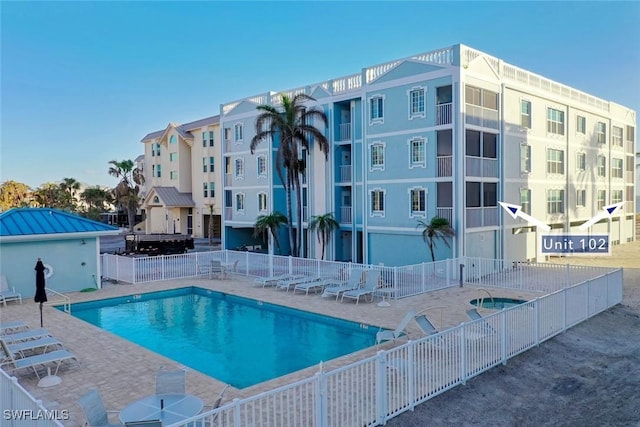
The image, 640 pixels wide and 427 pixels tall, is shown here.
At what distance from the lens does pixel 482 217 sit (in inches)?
940

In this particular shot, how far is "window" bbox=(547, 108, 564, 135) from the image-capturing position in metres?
29.7

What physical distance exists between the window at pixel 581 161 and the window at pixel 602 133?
3.43m

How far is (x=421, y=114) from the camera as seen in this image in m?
23.8

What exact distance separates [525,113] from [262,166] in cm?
1753

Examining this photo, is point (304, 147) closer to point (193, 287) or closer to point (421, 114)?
point (421, 114)

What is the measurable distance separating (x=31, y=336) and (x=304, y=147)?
796 inches

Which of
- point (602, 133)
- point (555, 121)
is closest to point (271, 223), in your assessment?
point (555, 121)

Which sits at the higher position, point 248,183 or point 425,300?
point 248,183

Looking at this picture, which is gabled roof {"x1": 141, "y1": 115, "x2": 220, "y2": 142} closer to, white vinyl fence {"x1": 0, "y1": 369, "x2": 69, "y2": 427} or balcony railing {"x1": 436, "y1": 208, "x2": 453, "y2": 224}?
balcony railing {"x1": 436, "y1": 208, "x2": 453, "y2": 224}

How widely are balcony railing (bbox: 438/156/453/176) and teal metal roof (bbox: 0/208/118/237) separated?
51.6ft

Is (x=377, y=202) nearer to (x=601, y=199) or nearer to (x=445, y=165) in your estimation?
(x=445, y=165)

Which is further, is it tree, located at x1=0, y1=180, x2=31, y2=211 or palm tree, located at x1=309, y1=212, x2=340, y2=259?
tree, located at x1=0, y1=180, x2=31, y2=211

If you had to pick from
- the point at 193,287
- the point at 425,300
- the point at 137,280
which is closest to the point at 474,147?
the point at 425,300

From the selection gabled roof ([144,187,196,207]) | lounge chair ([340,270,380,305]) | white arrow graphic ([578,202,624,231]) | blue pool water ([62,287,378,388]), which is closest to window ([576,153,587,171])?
white arrow graphic ([578,202,624,231])
